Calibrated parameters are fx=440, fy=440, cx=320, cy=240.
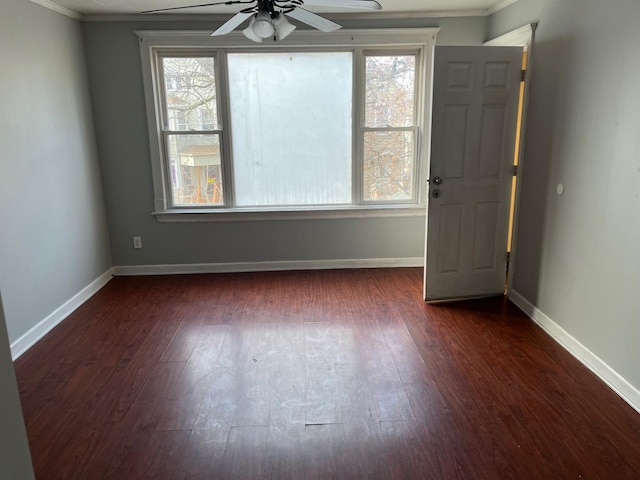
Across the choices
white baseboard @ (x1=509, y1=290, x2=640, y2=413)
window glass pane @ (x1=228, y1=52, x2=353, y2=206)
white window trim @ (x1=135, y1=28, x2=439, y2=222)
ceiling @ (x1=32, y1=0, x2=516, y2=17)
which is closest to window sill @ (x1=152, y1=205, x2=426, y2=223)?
white window trim @ (x1=135, y1=28, x2=439, y2=222)

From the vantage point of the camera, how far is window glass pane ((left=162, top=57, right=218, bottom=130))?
416cm

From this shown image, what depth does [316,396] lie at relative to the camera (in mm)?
2471

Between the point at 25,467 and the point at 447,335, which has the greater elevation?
the point at 25,467

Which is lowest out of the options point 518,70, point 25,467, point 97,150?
point 25,467

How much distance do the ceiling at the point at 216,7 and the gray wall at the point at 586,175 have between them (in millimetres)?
532

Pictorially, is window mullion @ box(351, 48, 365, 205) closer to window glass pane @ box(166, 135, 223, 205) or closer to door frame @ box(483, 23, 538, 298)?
door frame @ box(483, 23, 538, 298)

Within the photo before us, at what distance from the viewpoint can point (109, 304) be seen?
3.81 meters

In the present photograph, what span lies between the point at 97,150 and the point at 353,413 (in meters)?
3.45

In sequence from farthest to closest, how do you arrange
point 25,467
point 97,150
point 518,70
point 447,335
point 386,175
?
point 386,175
point 97,150
point 518,70
point 447,335
point 25,467

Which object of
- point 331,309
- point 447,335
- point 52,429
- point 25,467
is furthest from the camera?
point 331,309

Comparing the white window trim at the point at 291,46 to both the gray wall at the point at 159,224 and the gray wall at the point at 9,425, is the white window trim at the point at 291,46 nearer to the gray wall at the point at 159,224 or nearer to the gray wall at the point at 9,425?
the gray wall at the point at 159,224

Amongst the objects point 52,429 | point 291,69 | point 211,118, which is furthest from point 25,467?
point 291,69

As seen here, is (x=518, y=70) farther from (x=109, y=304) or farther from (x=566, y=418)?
(x=109, y=304)

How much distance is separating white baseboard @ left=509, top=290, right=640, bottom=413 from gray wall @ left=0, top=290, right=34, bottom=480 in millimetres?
2729
